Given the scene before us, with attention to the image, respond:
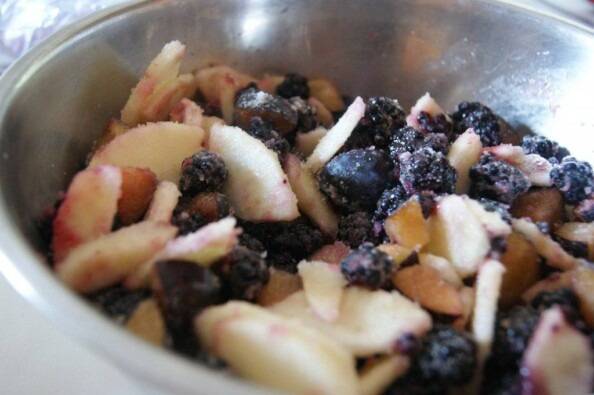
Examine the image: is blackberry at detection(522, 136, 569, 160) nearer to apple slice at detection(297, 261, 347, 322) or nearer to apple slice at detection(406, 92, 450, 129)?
apple slice at detection(406, 92, 450, 129)

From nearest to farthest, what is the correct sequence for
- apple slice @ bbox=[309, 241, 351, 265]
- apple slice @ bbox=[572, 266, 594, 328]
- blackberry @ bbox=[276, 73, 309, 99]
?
apple slice @ bbox=[572, 266, 594, 328], apple slice @ bbox=[309, 241, 351, 265], blackberry @ bbox=[276, 73, 309, 99]

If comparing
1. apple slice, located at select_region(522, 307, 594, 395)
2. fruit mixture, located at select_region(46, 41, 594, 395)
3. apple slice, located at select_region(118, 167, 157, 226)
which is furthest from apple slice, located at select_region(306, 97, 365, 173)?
apple slice, located at select_region(522, 307, 594, 395)

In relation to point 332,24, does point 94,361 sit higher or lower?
→ lower

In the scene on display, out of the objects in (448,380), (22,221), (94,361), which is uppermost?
(22,221)

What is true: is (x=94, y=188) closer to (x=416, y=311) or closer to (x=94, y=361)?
(x=94, y=361)

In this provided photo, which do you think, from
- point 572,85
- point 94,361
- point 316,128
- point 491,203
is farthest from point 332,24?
point 94,361

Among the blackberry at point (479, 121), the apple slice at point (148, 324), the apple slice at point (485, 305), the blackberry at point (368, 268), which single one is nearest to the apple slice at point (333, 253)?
the blackberry at point (368, 268)

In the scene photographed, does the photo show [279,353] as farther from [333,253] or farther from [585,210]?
[585,210]
